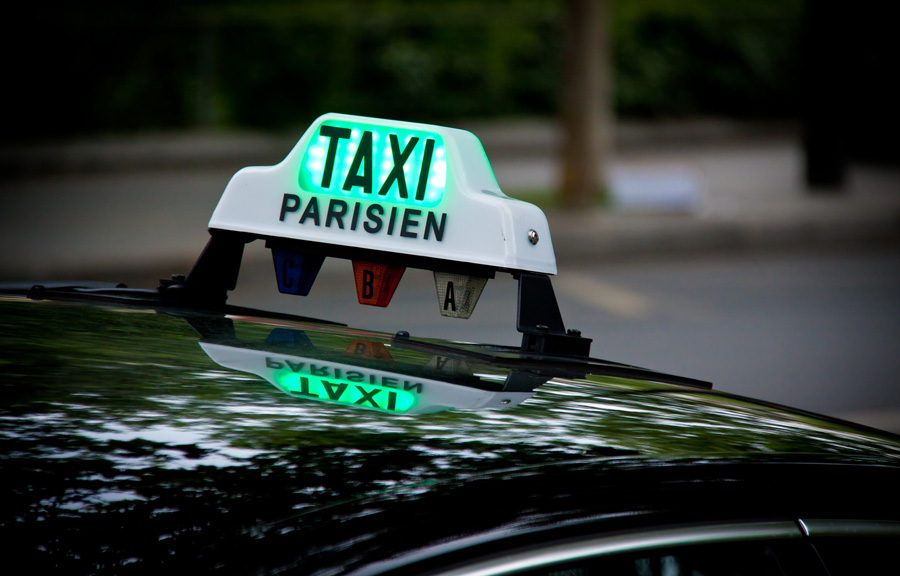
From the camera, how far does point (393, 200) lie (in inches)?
80.8

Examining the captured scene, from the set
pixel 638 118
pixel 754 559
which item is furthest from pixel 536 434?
pixel 638 118

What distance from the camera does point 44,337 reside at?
182 cm

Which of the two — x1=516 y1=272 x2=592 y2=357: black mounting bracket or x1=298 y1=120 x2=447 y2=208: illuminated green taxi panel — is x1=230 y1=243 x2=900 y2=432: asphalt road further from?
x1=298 y1=120 x2=447 y2=208: illuminated green taxi panel

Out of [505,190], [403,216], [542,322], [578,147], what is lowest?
[542,322]

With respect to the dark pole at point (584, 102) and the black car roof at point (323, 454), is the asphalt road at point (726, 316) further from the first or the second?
the black car roof at point (323, 454)

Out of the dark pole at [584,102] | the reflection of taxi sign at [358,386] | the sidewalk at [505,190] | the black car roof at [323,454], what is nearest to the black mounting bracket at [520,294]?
the black car roof at [323,454]

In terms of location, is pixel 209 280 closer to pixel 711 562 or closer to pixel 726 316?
pixel 711 562

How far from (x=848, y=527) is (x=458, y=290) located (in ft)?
2.73

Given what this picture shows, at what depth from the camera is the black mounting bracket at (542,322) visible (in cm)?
200

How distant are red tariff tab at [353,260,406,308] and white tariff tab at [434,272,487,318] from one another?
9cm

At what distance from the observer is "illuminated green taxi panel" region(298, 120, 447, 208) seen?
2.04 m

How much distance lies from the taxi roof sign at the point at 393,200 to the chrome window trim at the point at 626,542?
0.70m

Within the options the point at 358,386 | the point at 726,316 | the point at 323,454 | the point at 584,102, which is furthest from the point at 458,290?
the point at 584,102

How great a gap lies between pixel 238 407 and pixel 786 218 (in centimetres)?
1168
